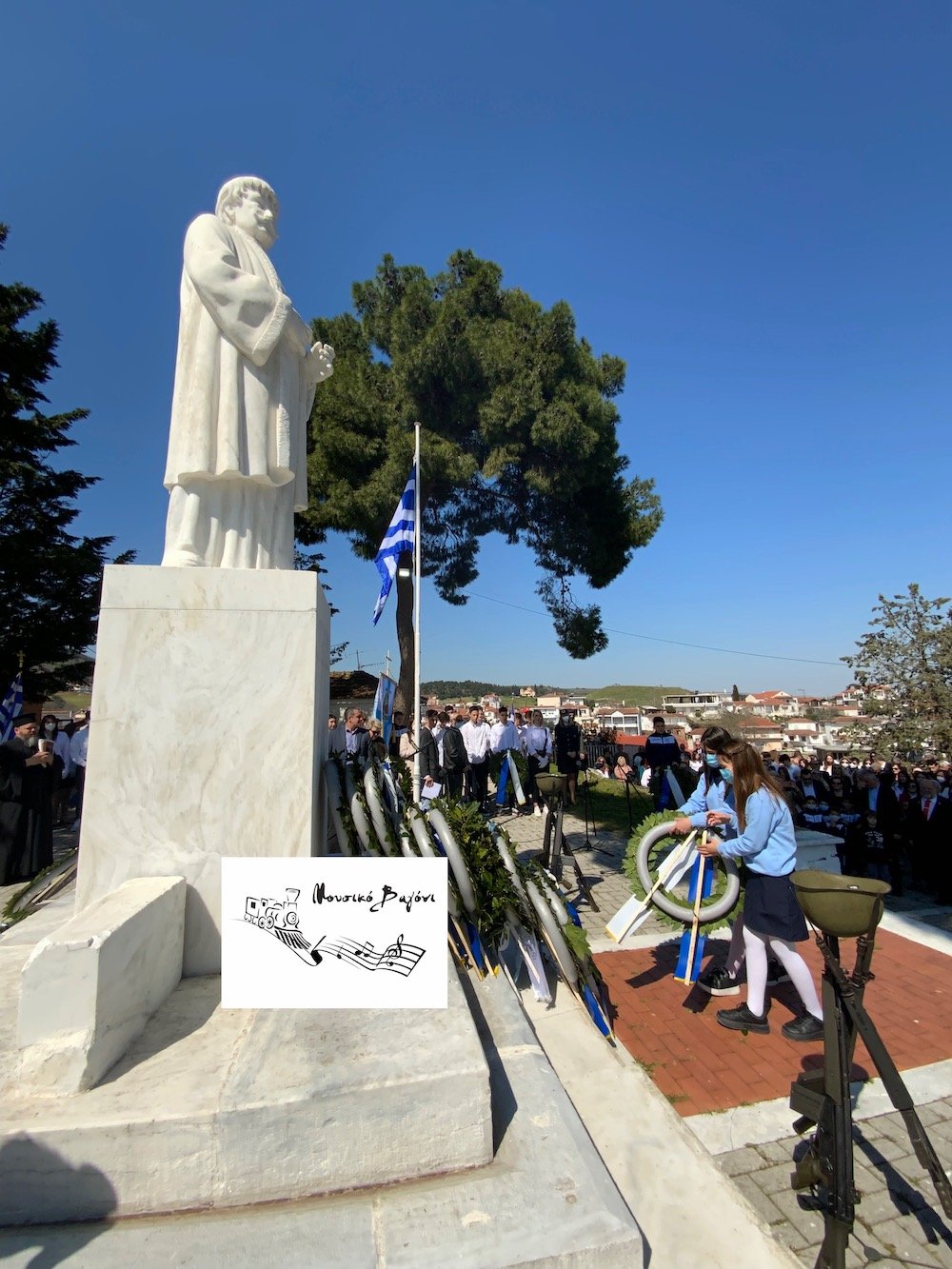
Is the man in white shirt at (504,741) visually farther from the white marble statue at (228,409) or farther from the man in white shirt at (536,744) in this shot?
the white marble statue at (228,409)

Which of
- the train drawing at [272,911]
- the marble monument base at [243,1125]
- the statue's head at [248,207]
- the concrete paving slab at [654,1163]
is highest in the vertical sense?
the statue's head at [248,207]

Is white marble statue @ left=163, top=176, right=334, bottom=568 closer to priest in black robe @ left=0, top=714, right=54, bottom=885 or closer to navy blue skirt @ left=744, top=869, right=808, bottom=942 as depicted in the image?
navy blue skirt @ left=744, top=869, right=808, bottom=942

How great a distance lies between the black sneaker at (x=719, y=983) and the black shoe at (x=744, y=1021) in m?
0.40

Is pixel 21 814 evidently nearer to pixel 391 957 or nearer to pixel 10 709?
pixel 10 709

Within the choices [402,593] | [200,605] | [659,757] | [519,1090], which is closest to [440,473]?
[402,593]

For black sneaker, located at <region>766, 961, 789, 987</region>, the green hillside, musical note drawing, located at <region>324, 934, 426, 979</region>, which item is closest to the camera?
musical note drawing, located at <region>324, 934, 426, 979</region>

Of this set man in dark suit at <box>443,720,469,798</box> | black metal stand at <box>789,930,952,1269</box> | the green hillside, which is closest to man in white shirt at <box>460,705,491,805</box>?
man in dark suit at <box>443,720,469,798</box>

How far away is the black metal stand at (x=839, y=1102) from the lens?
171 cm

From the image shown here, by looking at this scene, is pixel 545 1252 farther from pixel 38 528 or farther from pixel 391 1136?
pixel 38 528

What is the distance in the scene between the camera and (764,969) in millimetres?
3555

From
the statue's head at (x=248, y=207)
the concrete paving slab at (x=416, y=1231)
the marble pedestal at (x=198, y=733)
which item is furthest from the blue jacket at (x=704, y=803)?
the statue's head at (x=248, y=207)

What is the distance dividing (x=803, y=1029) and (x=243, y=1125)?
3.15 m

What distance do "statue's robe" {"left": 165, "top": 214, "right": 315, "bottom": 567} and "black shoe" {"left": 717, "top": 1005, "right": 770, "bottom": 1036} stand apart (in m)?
3.73

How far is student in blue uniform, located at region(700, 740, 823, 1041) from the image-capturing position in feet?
11.2
